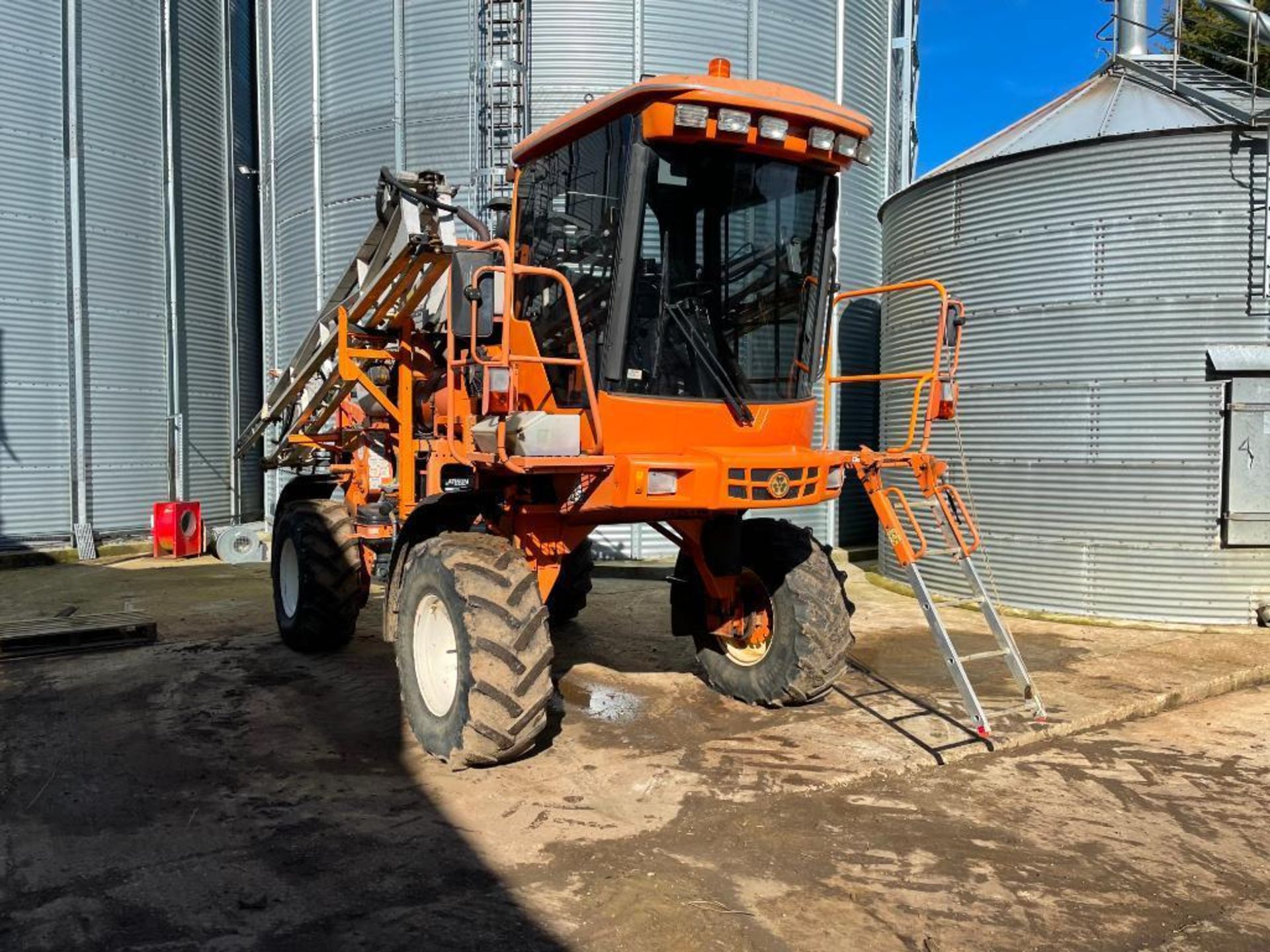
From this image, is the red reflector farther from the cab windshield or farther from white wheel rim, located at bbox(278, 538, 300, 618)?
white wheel rim, located at bbox(278, 538, 300, 618)

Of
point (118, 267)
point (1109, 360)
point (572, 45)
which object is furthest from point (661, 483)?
point (118, 267)

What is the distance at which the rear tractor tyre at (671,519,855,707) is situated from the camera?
578 cm

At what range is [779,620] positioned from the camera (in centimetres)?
594

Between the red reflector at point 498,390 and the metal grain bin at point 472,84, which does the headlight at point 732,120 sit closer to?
the red reflector at point 498,390

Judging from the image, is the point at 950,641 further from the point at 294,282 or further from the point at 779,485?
the point at 294,282

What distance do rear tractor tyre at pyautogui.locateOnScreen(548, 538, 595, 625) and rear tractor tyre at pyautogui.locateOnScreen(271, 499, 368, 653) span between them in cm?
171

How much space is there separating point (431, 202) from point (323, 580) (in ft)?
11.1

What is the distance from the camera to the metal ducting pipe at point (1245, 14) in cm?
992

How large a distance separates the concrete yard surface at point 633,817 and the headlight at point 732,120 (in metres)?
3.25

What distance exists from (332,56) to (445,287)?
9.57 metres

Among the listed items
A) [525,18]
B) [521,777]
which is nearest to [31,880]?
[521,777]

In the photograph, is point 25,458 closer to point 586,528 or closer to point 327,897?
point 586,528

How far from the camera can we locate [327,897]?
3.68m

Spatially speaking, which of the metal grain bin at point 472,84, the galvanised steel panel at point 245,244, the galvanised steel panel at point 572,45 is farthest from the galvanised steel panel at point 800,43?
the galvanised steel panel at point 245,244
